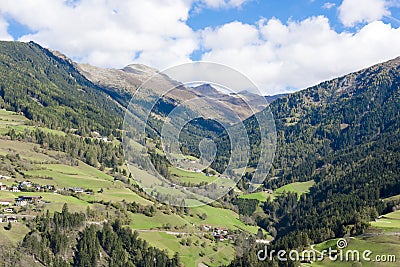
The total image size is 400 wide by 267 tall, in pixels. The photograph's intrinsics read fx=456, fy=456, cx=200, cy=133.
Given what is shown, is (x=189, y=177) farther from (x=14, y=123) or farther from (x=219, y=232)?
(x=14, y=123)

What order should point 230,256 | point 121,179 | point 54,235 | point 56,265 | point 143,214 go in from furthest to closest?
point 121,179
point 143,214
point 230,256
point 54,235
point 56,265

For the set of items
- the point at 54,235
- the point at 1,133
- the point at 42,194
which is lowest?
the point at 54,235

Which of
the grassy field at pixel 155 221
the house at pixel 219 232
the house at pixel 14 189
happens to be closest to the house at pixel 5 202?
the house at pixel 14 189

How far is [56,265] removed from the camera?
8400 centimetres

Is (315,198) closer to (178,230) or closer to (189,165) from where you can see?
(178,230)

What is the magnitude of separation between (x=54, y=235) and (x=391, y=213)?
2701 inches

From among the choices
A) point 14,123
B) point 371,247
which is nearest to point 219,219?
point 371,247

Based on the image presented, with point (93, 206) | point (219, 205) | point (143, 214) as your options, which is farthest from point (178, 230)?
point (219, 205)

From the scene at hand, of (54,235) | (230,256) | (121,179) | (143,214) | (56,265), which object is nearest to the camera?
(56,265)

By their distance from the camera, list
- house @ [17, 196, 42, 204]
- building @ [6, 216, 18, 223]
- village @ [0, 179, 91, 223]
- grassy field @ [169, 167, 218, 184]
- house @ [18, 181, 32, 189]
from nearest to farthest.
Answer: building @ [6, 216, 18, 223] < village @ [0, 179, 91, 223] < grassy field @ [169, 167, 218, 184] < house @ [17, 196, 42, 204] < house @ [18, 181, 32, 189]

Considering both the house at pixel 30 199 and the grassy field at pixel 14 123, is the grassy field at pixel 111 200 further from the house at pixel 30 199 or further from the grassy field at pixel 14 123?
the house at pixel 30 199

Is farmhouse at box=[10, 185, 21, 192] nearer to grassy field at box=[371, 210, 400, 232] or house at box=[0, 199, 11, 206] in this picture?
house at box=[0, 199, 11, 206]

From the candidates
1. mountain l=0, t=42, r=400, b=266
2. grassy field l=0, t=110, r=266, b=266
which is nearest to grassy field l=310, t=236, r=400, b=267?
mountain l=0, t=42, r=400, b=266

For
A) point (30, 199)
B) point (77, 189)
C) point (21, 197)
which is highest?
point (77, 189)
